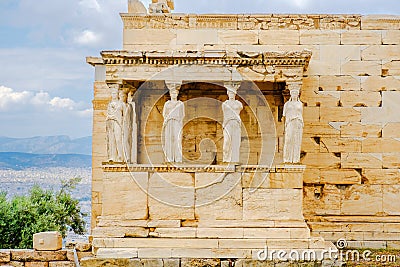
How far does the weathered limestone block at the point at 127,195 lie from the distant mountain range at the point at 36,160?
22785 mm

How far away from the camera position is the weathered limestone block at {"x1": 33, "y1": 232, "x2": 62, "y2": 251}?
12609mm

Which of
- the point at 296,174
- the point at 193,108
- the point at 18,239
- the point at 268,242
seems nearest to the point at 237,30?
the point at 193,108

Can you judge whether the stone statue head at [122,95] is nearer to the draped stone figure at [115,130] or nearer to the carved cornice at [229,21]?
the draped stone figure at [115,130]

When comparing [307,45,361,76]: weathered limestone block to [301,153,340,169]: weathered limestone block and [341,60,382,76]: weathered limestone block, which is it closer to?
→ [341,60,382,76]: weathered limestone block

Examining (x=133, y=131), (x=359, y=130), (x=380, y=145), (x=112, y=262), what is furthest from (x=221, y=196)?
(x=380, y=145)

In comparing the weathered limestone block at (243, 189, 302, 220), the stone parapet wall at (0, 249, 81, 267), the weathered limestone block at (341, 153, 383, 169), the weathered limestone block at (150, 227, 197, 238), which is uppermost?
the weathered limestone block at (341, 153, 383, 169)

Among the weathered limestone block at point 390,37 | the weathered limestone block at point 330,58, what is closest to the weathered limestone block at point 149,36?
the weathered limestone block at point 330,58

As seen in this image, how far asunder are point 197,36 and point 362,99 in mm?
3707

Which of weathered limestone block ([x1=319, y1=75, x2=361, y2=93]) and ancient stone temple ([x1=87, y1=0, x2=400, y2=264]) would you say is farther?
A: weathered limestone block ([x1=319, y1=75, x2=361, y2=93])

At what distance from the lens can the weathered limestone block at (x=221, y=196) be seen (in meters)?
11.8

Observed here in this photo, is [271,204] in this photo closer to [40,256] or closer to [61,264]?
[61,264]

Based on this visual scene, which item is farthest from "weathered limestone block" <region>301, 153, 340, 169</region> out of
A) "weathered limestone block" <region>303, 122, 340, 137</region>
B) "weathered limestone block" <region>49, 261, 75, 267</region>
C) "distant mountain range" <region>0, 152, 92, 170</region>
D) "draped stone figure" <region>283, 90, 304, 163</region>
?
"distant mountain range" <region>0, 152, 92, 170</region>

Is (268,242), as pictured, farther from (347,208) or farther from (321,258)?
(347,208)

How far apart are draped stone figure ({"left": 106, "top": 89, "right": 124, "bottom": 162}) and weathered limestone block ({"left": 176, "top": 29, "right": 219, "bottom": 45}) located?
2.48 m
